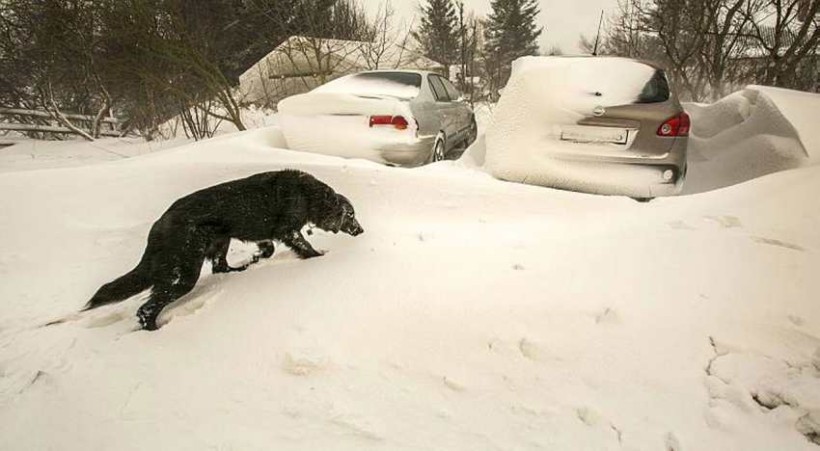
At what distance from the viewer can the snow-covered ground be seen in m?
1.36

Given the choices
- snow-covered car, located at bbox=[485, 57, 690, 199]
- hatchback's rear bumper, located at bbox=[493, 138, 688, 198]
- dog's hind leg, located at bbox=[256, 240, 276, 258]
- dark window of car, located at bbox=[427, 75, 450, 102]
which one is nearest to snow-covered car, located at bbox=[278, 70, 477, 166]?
dark window of car, located at bbox=[427, 75, 450, 102]

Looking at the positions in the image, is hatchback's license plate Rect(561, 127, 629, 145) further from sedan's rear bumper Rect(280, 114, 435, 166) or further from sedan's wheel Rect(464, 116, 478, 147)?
sedan's wheel Rect(464, 116, 478, 147)

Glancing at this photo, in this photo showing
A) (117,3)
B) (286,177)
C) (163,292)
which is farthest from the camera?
(117,3)

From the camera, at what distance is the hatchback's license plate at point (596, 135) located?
3.62m

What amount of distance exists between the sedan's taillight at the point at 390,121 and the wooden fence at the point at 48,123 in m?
12.8

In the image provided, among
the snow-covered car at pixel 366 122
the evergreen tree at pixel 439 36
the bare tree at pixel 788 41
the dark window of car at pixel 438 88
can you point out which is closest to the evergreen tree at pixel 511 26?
the evergreen tree at pixel 439 36

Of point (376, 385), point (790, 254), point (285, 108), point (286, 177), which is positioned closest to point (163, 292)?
point (286, 177)

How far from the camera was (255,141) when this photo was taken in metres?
4.85

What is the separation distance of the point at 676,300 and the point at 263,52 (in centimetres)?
2048

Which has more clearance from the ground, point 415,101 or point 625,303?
point 415,101

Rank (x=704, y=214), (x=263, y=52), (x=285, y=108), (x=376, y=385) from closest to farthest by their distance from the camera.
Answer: (x=376, y=385) → (x=704, y=214) → (x=285, y=108) → (x=263, y=52)

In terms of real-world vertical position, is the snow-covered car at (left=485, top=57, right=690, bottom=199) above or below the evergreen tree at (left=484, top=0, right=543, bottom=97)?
below

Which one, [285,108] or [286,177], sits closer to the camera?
[286,177]

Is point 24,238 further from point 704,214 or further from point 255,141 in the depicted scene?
point 704,214
